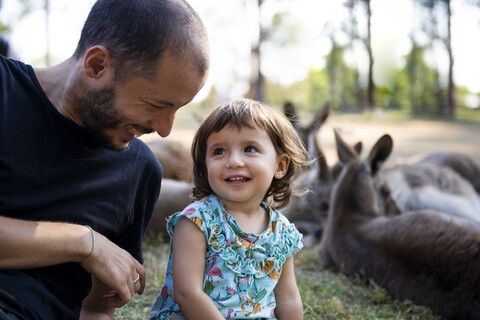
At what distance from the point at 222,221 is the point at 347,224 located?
2.77m

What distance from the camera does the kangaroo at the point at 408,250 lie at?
11.5 ft

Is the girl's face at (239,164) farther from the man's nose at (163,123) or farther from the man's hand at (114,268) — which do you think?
the man's hand at (114,268)

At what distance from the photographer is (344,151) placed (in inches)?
233

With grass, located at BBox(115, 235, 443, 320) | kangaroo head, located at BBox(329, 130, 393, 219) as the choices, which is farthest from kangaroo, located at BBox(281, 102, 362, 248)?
grass, located at BBox(115, 235, 443, 320)

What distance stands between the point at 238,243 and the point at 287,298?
0.42 m

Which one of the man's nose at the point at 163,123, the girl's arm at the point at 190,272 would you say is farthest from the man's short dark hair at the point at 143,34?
the girl's arm at the point at 190,272

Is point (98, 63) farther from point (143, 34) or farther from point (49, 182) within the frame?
point (49, 182)

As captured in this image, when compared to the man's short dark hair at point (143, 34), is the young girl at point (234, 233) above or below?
below

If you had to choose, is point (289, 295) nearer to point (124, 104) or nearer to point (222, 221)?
point (222, 221)

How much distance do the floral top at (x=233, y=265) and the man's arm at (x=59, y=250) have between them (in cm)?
35

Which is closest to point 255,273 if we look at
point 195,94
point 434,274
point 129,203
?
point 129,203

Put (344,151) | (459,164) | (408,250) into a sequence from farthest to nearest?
(459,164) < (344,151) < (408,250)

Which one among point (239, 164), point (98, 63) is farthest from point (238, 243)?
point (98, 63)

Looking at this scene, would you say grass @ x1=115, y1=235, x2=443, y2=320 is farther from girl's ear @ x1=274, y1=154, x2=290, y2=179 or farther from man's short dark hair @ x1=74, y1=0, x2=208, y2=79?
man's short dark hair @ x1=74, y1=0, x2=208, y2=79
